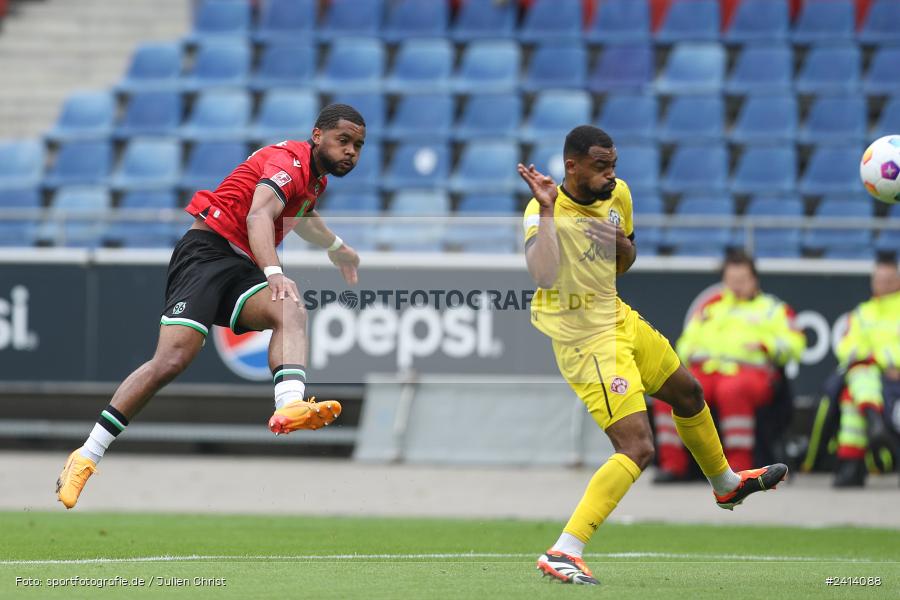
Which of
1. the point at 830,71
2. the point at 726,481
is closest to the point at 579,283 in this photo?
the point at 726,481

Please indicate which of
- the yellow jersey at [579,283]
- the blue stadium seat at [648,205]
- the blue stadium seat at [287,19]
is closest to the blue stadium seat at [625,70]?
the blue stadium seat at [648,205]

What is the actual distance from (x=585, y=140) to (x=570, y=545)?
201 centimetres

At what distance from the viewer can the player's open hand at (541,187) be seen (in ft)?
22.1

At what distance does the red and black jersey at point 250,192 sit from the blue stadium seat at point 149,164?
A: 382 inches

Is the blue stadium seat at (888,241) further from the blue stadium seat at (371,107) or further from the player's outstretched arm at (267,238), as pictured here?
the player's outstretched arm at (267,238)

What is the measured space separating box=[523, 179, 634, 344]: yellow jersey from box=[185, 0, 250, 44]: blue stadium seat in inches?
523

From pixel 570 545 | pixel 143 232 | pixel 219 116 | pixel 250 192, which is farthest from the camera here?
pixel 219 116

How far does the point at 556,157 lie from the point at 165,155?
16.6 feet

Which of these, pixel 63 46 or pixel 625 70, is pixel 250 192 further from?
pixel 63 46

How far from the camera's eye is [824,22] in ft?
59.4

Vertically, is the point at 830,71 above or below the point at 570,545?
above

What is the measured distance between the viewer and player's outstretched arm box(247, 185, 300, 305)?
7164 mm

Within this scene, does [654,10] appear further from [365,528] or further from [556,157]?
[365,528]

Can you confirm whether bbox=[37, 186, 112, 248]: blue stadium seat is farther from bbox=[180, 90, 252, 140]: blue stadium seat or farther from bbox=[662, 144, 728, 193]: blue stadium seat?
bbox=[662, 144, 728, 193]: blue stadium seat
